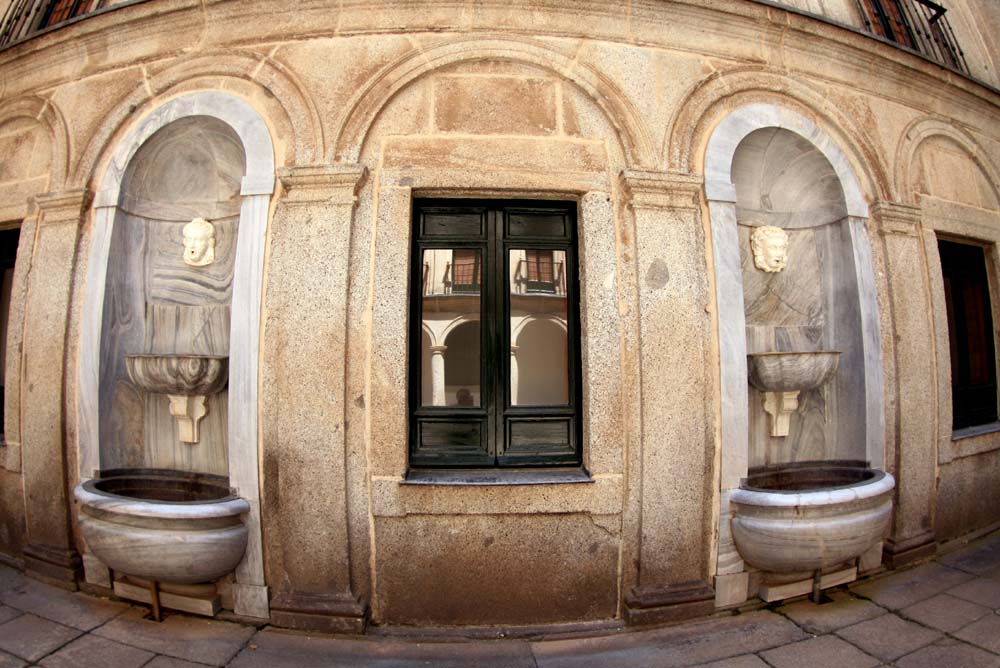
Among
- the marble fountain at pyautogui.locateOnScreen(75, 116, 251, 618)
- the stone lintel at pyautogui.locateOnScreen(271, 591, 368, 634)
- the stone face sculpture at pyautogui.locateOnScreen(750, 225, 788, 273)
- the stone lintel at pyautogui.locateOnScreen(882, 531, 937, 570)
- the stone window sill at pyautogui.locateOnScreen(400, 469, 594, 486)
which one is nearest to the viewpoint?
Answer: the stone lintel at pyautogui.locateOnScreen(271, 591, 368, 634)

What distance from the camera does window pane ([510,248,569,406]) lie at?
376cm

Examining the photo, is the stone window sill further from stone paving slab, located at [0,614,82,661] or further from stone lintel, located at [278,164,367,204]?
stone paving slab, located at [0,614,82,661]

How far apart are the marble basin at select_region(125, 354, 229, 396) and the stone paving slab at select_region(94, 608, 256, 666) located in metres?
1.62

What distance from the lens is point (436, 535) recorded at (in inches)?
134

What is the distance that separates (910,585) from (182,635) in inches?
219

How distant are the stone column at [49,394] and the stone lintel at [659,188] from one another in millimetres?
4456

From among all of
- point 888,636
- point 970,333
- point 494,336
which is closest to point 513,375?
point 494,336

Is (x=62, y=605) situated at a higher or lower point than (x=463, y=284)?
lower

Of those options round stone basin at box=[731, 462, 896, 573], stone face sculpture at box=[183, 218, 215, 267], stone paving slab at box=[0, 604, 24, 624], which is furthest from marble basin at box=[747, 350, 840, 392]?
stone paving slab at box=[0, 604, 24, 624]

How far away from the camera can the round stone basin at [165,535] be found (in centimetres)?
318

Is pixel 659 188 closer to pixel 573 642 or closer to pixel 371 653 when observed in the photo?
pixel 573 642

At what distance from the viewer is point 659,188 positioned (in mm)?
3660

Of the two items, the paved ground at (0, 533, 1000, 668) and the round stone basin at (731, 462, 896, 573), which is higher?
the round stone basin at (731, 462, 896, 573)

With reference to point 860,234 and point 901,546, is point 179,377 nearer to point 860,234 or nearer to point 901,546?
point 860,234
